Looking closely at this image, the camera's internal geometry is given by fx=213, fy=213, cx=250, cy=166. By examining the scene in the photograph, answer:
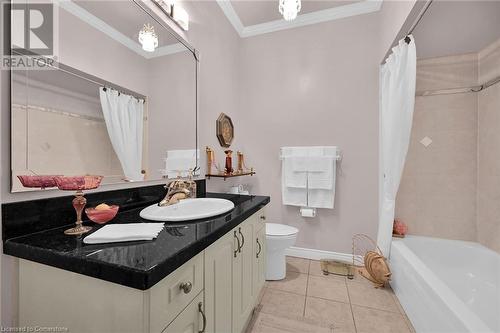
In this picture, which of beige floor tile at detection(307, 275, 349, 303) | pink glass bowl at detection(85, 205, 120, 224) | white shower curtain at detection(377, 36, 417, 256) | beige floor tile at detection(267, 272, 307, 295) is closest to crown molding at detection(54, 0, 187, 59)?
pink glass bowl at detection(85, 205, 120, 224)

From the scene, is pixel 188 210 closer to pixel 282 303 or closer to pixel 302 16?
pixel 282 303

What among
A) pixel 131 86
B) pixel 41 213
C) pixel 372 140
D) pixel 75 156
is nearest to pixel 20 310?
pixel 41 213

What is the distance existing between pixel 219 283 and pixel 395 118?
1864 mm

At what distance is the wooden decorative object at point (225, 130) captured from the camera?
2149 mm

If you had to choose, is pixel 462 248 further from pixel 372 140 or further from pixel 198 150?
pixel 198 150

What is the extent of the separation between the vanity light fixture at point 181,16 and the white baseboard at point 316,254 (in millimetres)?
2437

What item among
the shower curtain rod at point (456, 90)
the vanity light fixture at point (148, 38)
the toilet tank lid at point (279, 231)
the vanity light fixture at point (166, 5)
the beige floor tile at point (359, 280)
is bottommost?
the beige floor tile at point (359, 280)

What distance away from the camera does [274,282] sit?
1984mm

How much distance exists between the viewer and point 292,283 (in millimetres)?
1971

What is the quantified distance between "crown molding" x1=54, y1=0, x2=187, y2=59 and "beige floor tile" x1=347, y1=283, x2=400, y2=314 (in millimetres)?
2334

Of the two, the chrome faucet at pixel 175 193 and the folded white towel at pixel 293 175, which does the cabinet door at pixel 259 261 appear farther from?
the folded white towel at pixel 293 175

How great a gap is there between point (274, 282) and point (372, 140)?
1735 mm

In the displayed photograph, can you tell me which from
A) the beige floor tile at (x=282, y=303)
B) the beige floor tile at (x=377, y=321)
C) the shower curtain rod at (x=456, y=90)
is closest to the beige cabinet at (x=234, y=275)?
the beige floor tile at (x=282, y=303)

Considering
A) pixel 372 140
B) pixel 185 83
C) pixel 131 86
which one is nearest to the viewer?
pixel 131 86
